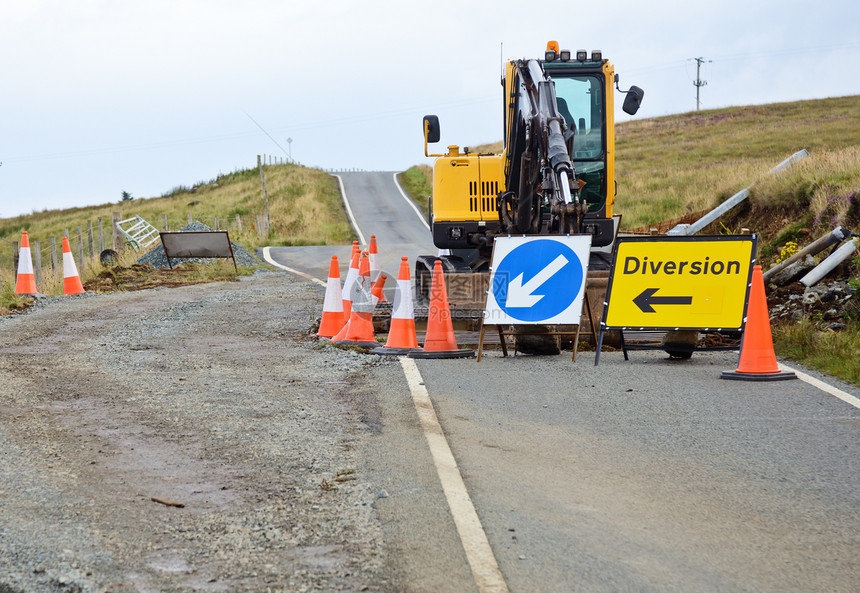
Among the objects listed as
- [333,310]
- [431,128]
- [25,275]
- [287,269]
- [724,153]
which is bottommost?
[287,269]

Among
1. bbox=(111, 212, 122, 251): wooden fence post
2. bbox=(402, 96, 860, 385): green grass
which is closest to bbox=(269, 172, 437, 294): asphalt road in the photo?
bbox=(111, 212, 122, 251): wooden fence post

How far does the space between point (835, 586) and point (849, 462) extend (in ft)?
6.66

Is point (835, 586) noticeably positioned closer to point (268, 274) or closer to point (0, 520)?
point (0, 520)

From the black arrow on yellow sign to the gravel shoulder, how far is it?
2582 millimetres

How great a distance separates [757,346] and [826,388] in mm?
787

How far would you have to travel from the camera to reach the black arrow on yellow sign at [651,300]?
31.2 feet

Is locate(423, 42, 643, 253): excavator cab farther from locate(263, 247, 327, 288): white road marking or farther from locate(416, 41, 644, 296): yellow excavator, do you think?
locate(263, 247, 327, 288): white road marking

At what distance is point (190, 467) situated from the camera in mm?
5426

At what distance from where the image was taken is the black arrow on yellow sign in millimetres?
9500

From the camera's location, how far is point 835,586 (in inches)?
145

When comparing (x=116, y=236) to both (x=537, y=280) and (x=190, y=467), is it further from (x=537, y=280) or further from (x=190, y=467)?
(x=190, y=467)

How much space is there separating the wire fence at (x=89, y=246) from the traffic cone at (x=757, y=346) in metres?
14.0

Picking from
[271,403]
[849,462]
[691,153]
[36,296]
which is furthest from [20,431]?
[691,153]

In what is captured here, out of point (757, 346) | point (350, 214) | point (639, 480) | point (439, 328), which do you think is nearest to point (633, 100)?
point (439, 328)
